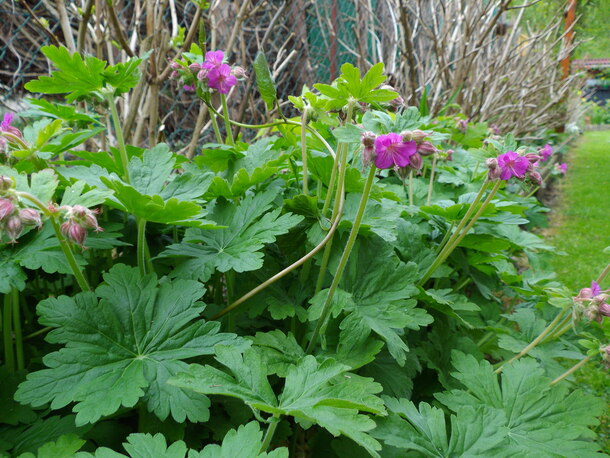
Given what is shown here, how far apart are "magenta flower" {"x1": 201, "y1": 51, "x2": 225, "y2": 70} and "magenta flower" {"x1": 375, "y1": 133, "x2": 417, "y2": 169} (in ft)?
2.29

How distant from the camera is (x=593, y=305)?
1174 millimetres

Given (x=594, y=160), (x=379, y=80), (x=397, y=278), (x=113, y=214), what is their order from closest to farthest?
1. (x=379, y=80)
2. (x=397, y=278)
3. (x=113, y=214)
4. (x=594, y=160)

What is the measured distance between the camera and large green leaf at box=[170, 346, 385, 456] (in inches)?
30.5

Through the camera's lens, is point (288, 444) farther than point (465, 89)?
No

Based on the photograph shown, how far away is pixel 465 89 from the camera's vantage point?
3965mm

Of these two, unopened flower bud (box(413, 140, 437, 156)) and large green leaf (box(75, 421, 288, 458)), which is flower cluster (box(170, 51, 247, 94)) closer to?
unopened flower bud (box(413, 140, 437, 156))

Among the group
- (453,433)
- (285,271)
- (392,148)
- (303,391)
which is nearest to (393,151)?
(392,148)

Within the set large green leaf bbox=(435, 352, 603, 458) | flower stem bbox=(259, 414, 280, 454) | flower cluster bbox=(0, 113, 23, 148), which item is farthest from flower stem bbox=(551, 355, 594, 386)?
flower cluster bbox=(0, 113, 23, 148)

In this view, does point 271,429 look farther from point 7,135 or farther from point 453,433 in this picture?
point 7,135

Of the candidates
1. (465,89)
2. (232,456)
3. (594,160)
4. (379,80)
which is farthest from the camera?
(594,160)

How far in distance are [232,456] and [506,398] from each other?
0.77m

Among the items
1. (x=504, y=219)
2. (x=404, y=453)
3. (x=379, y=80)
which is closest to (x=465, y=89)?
(x=504, y=219)

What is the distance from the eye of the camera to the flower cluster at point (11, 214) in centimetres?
83

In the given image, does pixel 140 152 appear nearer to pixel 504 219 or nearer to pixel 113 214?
pixel 113 214
